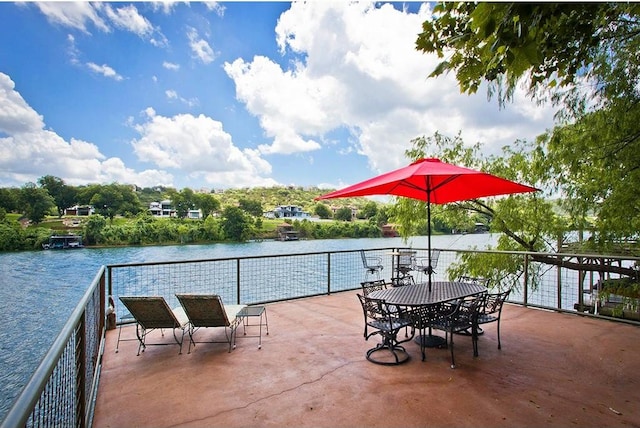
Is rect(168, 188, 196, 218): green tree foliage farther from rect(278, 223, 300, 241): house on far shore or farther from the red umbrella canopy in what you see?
the red umbrella canopy

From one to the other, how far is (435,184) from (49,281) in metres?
22.5

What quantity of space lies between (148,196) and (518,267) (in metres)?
26.6

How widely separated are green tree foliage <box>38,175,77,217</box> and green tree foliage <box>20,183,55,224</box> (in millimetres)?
486

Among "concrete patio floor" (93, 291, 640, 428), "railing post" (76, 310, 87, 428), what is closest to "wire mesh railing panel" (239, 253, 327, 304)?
"concrete patio floor" (93, 291, 640, 428)

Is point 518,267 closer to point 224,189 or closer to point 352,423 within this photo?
point 352,423

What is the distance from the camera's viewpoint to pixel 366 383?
10.1 feet

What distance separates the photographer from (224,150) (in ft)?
115

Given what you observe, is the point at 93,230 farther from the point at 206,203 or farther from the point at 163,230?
the point at 206,203

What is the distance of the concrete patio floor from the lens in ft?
8.39

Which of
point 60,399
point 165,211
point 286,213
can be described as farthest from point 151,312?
point 165,211

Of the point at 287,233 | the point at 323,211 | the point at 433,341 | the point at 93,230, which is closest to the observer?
the point at 433,341

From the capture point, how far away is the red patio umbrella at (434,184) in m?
3.51

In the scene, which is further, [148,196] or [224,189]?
[224,189]

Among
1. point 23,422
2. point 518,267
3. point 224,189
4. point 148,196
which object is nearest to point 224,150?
point 224,189
